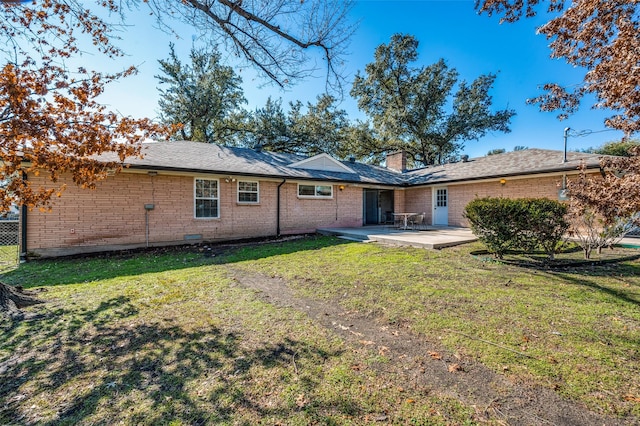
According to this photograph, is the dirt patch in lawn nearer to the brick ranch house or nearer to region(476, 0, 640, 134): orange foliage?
region(476, 0, 640, 134): orange foliage

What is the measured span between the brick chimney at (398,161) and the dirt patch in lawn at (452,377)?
18073mm

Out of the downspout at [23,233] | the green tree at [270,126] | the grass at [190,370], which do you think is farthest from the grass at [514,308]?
the green tree at [270,126]

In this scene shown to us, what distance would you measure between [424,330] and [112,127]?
19.2 feet

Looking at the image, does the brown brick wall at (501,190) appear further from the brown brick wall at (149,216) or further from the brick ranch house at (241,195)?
the brown brick wall at (149,216)

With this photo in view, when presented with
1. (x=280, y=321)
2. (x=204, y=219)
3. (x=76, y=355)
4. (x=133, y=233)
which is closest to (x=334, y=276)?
(x=280, y=321)

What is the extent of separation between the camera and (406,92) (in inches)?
1030

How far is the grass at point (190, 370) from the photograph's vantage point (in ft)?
7.24

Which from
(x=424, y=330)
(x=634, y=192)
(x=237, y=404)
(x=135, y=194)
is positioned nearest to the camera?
(x=237, y=404)

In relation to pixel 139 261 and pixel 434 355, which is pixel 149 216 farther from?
pixel 434 355

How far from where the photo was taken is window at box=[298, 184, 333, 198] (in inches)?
528

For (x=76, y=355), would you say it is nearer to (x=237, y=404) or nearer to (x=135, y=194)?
(x=237, y=404)

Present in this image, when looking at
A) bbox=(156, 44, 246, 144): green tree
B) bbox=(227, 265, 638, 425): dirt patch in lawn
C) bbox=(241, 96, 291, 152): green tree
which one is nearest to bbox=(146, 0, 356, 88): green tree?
bbox=(227, 265, 638, 425): dirt patch in lawn

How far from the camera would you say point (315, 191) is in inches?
543

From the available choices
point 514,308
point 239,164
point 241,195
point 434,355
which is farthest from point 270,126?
point 434,355
